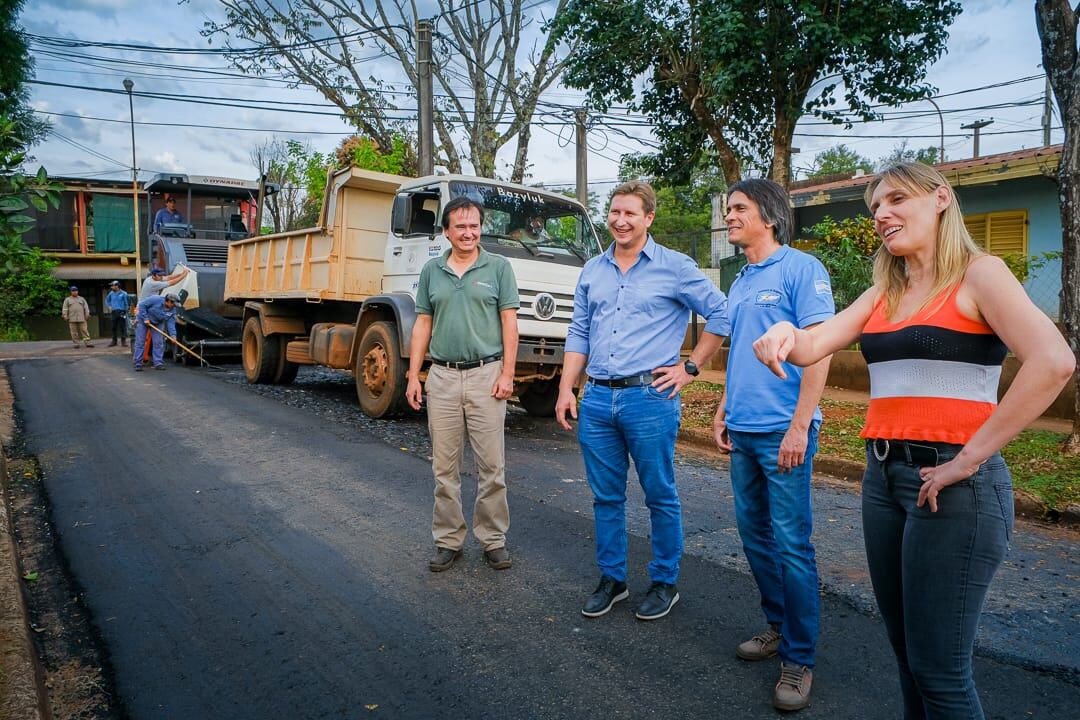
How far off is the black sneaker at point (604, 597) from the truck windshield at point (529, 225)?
502cm

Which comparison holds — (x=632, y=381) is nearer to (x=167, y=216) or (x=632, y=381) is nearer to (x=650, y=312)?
(x=650, y=312)

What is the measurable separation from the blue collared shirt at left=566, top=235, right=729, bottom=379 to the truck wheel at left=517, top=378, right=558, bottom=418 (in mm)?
6005

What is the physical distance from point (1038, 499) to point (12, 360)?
1825 cm

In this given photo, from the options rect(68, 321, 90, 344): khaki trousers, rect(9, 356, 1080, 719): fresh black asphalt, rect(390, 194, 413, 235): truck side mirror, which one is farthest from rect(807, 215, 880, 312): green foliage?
rect(68, 321, 90, 344): khaki trousers

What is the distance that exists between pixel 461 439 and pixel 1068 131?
5745 mm

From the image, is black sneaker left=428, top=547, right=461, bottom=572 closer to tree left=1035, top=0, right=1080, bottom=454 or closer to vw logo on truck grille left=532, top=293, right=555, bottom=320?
vw logo on truck grille left=532, top=293, right=555, bottom=320

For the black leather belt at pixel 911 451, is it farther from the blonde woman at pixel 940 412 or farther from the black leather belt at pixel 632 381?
the black leather belt at pixel 632 381

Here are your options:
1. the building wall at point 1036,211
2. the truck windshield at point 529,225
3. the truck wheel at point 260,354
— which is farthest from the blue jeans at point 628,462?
the building wall at point 1036,211

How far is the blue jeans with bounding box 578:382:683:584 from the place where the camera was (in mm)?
3600

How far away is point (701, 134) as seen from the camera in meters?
12.9

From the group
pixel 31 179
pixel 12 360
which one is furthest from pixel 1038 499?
Answer: pixel 12 360

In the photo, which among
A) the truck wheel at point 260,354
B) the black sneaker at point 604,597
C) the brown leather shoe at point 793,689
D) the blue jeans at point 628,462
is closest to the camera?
the brown leather shoe at point 793,689

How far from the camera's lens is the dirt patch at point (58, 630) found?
305cm

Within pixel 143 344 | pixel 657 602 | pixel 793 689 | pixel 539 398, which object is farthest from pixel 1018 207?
pixel 143 344
